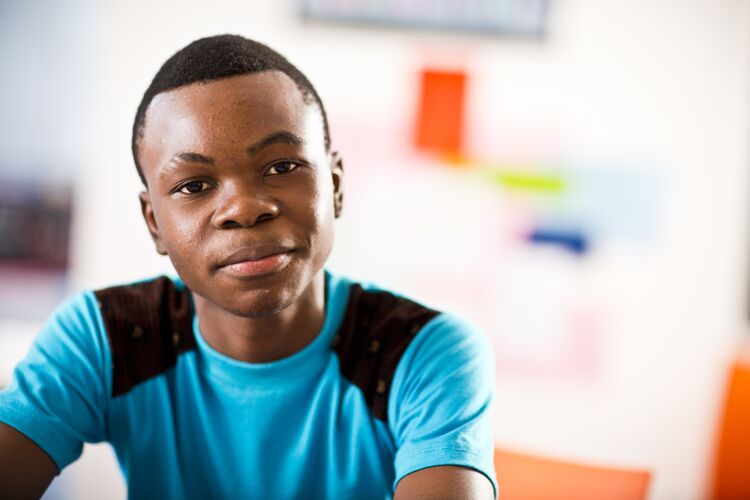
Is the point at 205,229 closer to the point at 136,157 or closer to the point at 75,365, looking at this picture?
the point at 136,157

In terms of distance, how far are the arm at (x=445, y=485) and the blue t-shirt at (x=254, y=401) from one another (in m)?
0.08

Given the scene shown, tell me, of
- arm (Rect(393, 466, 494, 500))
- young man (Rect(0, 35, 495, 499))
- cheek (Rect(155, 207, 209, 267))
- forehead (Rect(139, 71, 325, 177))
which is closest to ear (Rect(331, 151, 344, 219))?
young man (Rect(0, 35, 495, 499))

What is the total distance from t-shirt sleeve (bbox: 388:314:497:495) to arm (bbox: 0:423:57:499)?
1.53ft

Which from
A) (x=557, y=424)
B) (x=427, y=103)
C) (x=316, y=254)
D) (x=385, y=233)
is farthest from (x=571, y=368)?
(x=316, y=254)

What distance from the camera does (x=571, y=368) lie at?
2.43m

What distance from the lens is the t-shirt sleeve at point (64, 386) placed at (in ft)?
3.08

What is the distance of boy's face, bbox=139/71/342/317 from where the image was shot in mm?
859

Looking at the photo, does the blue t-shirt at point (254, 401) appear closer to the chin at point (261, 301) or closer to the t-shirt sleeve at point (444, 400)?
the t-shirt sleeve at point (444, 400)

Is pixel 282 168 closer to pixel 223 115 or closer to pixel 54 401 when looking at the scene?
pixel 223 115

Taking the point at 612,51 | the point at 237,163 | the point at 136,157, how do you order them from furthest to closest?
the point at 612,51, the point at 136,157, the point at 237,163

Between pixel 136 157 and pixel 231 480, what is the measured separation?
0.48 metres

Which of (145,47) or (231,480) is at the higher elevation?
(145,47)

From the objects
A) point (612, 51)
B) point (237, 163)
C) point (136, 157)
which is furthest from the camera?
point (612, 51)

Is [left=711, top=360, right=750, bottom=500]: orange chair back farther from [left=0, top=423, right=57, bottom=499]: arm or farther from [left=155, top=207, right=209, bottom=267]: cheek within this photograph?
[left=0, top=423, right=57, bottom=499]: arm
